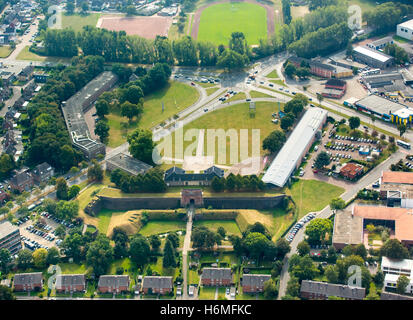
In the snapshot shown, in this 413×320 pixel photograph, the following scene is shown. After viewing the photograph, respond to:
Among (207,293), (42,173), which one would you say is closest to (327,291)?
(207,293)

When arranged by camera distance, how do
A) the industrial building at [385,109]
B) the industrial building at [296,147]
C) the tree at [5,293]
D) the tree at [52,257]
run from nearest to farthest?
the tree at [5,293]
the tree at [52,257]
the industrial building at [296,147]
the industrial building at [385,109]

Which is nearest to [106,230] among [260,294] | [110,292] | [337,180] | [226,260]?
[110,292]

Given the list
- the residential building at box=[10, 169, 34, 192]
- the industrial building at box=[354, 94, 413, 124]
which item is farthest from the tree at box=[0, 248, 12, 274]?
the industrial building at box=[354, 94, 413, 124]

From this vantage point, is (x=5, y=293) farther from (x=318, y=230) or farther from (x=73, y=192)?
(x=318, y=230)

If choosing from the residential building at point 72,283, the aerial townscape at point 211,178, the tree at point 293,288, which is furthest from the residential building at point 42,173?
the tree at point 293,288

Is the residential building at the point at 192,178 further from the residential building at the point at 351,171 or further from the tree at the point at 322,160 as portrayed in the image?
the residential building at the point at 351,171

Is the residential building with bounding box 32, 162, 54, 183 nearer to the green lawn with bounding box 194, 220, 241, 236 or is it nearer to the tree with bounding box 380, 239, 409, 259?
the green lawn with bounding box 194, 220, 241, 236
